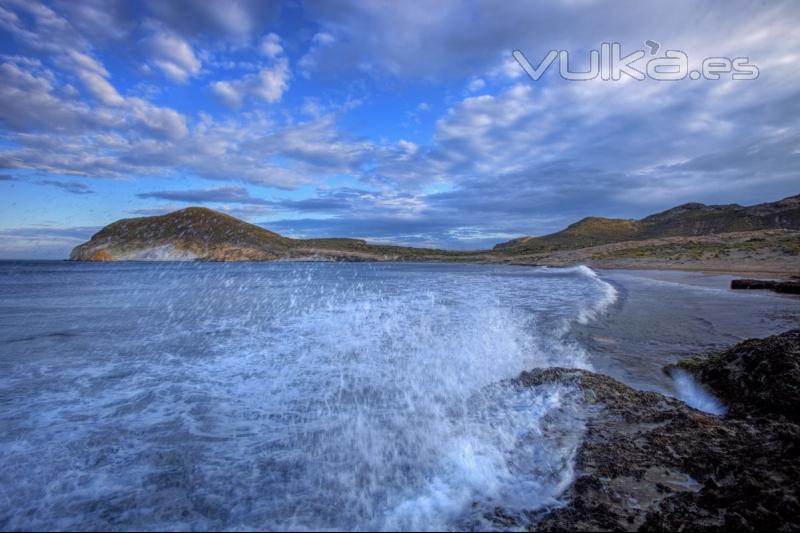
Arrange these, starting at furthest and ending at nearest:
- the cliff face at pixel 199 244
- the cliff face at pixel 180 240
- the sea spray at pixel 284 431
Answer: the cliff face at pixel 199 244 → the cliff face at pixel 180 240 → the sea spray at pixel 284 431

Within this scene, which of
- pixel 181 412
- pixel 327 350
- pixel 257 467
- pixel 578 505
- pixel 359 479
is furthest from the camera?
pixel 327 350

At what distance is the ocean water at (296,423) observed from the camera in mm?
3590

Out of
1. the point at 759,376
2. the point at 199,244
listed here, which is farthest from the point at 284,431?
the point at 199,244

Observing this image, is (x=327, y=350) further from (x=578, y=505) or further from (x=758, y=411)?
(x=758, y=411)

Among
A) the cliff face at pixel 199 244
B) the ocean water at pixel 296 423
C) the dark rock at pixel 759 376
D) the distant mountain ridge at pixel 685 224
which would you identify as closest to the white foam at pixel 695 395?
the dark rock at pixel 759 376

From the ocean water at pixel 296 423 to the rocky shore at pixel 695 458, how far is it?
0.29m

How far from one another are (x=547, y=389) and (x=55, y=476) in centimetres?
640

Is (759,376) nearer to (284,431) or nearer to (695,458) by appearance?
(695,458)

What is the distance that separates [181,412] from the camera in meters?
6.04

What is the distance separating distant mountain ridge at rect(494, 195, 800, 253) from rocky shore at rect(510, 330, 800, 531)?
4220 inches

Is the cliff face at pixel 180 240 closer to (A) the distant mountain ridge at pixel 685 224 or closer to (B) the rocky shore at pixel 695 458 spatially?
(A) the distant mountain ridge at pixel 685 224

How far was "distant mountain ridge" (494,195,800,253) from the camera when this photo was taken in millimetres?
92812

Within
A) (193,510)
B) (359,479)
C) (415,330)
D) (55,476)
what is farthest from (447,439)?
(415,330)

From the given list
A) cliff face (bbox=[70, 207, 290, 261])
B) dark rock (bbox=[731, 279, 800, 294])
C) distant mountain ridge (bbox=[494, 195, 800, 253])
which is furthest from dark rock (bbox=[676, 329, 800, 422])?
cliff face (bbox=[70, 207, 290, 261])
